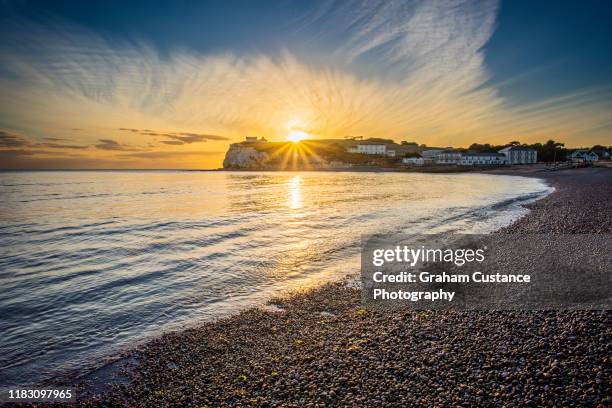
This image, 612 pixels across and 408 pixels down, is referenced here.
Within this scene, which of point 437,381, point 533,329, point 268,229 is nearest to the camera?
point 437,381

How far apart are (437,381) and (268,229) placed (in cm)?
1736

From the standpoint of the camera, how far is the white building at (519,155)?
475ft

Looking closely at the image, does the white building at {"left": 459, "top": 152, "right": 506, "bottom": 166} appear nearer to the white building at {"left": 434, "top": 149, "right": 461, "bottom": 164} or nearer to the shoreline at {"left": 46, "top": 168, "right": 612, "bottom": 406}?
the white building at {"left": 434, "top": 149, "right": 461, "bottom": 164}

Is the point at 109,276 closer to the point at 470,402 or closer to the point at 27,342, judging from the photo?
the point at 27,342

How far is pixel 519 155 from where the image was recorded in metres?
145

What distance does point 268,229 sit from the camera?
21562 mm

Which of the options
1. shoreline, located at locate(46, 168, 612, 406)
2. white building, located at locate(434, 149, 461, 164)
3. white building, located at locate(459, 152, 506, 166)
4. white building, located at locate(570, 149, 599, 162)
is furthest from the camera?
white building, located at locate(434, 149, 461, 164)

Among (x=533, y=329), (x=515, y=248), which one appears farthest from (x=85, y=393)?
(x=515, y=248)

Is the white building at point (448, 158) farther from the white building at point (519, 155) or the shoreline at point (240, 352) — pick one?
the shoreline at point (240, 352)

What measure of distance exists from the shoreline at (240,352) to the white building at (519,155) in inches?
6634
